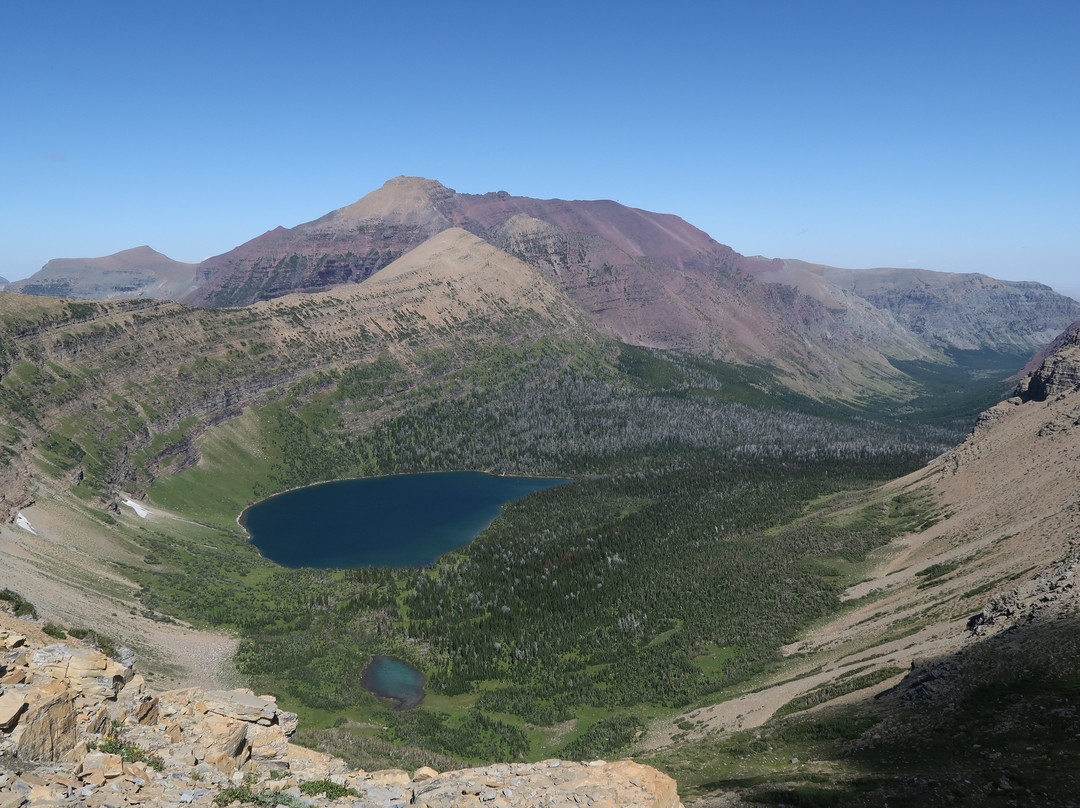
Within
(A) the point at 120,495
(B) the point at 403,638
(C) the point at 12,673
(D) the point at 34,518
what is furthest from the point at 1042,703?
(A) the point at 120,495

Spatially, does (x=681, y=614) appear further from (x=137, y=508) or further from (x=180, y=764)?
(x=137, y=508)

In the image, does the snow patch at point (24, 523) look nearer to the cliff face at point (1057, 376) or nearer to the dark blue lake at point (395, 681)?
the dark blue lake at point (395, 681)

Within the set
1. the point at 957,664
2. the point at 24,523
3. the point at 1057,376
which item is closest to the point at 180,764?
the point at 957,664

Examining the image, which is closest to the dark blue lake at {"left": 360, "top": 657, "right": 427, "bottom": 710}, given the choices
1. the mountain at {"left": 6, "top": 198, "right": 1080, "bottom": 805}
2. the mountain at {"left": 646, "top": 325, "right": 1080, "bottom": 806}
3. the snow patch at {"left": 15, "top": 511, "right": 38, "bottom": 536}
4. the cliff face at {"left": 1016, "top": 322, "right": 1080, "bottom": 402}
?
the mountain at {"left": 6, "top": 198, "right": 1080, "bottom": 805}

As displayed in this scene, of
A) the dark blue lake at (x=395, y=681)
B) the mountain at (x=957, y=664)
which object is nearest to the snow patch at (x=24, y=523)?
the dark blue lake at (x=395, y=681)

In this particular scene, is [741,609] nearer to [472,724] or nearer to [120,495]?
[472,724]

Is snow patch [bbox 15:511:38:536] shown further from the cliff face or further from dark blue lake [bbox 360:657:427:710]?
the cliff face
